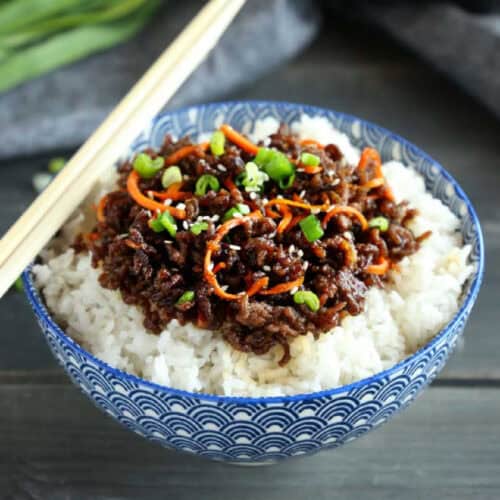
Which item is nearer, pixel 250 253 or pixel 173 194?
pixel 250 253

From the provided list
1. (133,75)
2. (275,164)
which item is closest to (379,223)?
(275,164)

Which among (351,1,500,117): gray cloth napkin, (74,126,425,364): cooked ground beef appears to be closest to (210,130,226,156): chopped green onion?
(74,126,425,364): cooked ground beef

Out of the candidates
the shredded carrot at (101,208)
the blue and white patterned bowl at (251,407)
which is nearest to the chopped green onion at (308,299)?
the blue and white patterned bowl at (251,407)

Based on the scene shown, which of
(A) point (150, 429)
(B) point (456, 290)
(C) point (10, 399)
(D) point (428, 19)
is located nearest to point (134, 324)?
(A) point (150, 429)

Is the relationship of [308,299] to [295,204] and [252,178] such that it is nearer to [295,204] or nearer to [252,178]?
[295,204]

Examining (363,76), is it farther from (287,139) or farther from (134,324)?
(134,324)

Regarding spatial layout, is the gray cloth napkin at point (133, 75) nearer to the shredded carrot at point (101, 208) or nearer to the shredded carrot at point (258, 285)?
the shredded carrot at point (101, 208)
